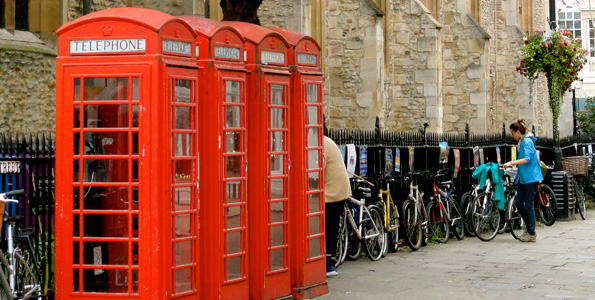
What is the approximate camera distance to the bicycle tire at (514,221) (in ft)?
47.4

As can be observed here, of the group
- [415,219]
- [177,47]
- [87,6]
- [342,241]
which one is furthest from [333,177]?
[87,6]

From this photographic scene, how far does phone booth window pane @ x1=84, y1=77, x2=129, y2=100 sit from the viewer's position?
23.2 ft

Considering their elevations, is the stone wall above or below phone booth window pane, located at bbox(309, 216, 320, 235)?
above

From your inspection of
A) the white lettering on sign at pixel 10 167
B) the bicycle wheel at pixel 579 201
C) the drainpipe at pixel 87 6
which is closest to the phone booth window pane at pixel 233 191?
the white lettering on sign at pixel 10 167

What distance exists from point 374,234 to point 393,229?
83 cm

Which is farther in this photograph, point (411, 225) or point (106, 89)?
point (411, 225)

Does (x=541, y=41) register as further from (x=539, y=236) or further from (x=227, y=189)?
(x=227, y=189)

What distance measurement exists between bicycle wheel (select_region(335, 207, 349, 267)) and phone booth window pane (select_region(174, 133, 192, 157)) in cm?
394

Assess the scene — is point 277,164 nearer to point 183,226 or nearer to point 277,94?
point 277,94

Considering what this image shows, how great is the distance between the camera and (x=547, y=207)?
658 inches

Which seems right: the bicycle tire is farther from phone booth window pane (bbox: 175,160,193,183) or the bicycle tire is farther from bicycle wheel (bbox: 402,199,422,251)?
phone booth window pane (bbox: 175,160,193,183)

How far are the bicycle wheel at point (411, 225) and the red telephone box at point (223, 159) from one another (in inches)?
189

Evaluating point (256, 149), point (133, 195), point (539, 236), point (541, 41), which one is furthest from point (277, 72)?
point (541, 41)

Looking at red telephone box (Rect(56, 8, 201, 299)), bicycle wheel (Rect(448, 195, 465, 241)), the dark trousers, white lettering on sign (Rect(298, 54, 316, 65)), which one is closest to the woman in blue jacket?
bicycle wheel (Rect(448, 195, 465, 241))
